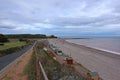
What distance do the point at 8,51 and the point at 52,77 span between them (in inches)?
1142

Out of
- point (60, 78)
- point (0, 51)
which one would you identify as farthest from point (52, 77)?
point (0, 51)

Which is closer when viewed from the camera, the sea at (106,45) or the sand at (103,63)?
the sand at (103,63)

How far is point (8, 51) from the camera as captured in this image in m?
36.9

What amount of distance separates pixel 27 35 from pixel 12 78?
16619cm

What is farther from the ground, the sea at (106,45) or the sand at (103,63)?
the sand at (103,63)

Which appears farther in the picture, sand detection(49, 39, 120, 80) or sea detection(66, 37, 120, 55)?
sea detection(66, 37, 120, 55)

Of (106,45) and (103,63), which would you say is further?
(106,45)

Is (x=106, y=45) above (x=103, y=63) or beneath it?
beneath

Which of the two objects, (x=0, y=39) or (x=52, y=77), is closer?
(x=52, y=77)

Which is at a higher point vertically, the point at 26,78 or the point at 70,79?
the point at 70,79

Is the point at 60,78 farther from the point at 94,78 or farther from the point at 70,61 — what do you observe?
the point at 70,61

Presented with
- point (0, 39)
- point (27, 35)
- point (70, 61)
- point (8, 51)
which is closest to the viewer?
point (70, 61)

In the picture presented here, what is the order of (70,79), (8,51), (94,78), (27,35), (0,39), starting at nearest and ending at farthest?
(70,79), (94,78), (8,51), (0,39), (27,35)

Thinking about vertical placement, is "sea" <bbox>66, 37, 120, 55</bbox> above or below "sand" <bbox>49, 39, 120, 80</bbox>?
below
